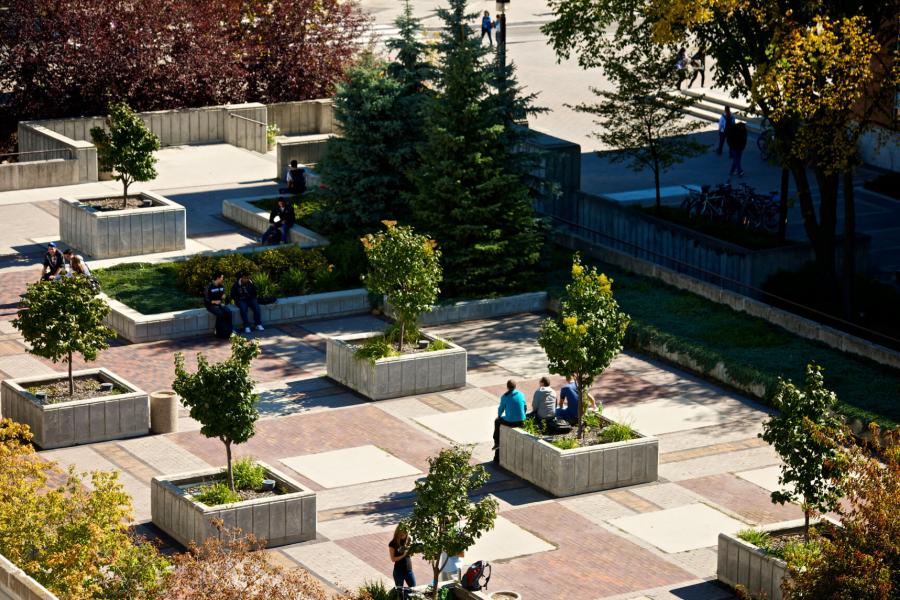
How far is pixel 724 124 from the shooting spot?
151 feet

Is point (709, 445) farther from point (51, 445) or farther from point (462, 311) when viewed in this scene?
point (51, 445)

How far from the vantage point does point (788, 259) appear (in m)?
34.6

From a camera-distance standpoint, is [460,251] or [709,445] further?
[460,251]

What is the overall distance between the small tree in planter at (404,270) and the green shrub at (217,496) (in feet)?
20.2

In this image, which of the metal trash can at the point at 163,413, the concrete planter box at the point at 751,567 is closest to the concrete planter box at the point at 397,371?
the metal trash can at the point at 163,413

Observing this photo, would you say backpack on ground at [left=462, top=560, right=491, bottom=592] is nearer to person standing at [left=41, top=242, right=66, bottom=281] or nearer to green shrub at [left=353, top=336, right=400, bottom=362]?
green shrub at [left=353, top=336, right=400, bottom=362]

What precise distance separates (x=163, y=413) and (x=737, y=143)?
21483 mm

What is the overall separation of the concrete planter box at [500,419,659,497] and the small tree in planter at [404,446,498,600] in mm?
5620

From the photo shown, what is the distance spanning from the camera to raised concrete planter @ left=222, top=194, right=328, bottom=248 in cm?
3600

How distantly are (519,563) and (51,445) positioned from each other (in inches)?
306

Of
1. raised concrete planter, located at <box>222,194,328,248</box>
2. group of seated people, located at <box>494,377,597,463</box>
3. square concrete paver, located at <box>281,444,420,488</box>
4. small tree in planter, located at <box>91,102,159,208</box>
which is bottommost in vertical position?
square concrete paver, located at <box>281,444,420,488</box>

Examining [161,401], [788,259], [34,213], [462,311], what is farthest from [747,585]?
[34,213]

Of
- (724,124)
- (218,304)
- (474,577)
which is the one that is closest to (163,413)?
(218,304)

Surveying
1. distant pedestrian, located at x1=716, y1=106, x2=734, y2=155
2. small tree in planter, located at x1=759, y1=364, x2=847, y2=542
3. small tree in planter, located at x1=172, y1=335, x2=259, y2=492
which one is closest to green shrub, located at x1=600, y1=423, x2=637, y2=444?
small tree in planter, located at x1=759, y1=364, x2=847, y2=542
